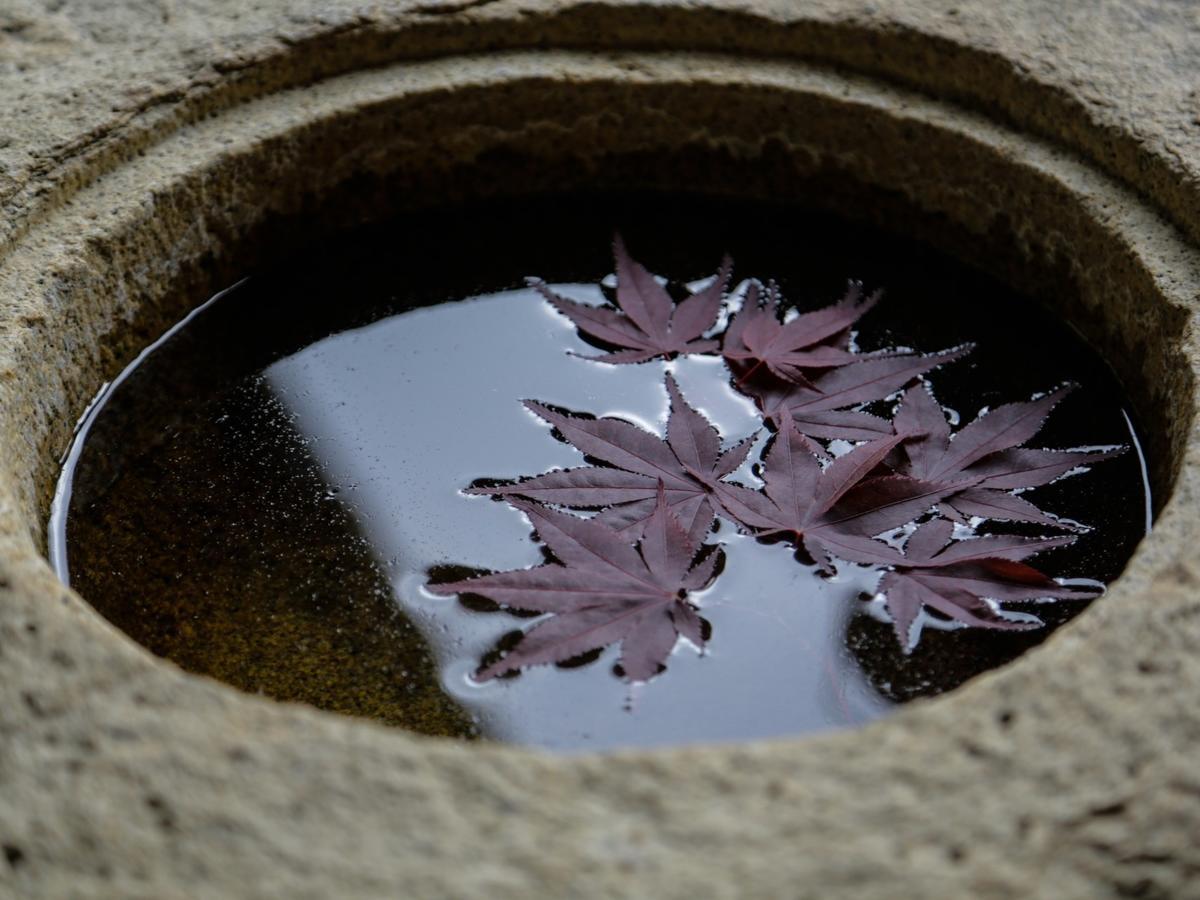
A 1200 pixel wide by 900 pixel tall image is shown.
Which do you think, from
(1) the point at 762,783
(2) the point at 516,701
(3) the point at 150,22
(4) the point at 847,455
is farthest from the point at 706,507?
(3) the point at 150,22

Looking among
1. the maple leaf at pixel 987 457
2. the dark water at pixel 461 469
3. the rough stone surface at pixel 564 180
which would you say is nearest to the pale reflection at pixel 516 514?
the dark water at pixel 461 469

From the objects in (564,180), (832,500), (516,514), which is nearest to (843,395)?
(832,500)

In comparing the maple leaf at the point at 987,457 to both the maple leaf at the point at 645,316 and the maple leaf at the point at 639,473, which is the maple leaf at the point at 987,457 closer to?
the maple leaf at the point at 639,473

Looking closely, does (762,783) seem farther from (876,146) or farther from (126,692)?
(876,146)

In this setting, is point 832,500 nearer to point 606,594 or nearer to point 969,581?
point 969,581

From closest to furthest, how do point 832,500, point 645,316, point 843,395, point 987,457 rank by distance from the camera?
point 832,500
point 987,457
point 843,395
point 645,316
